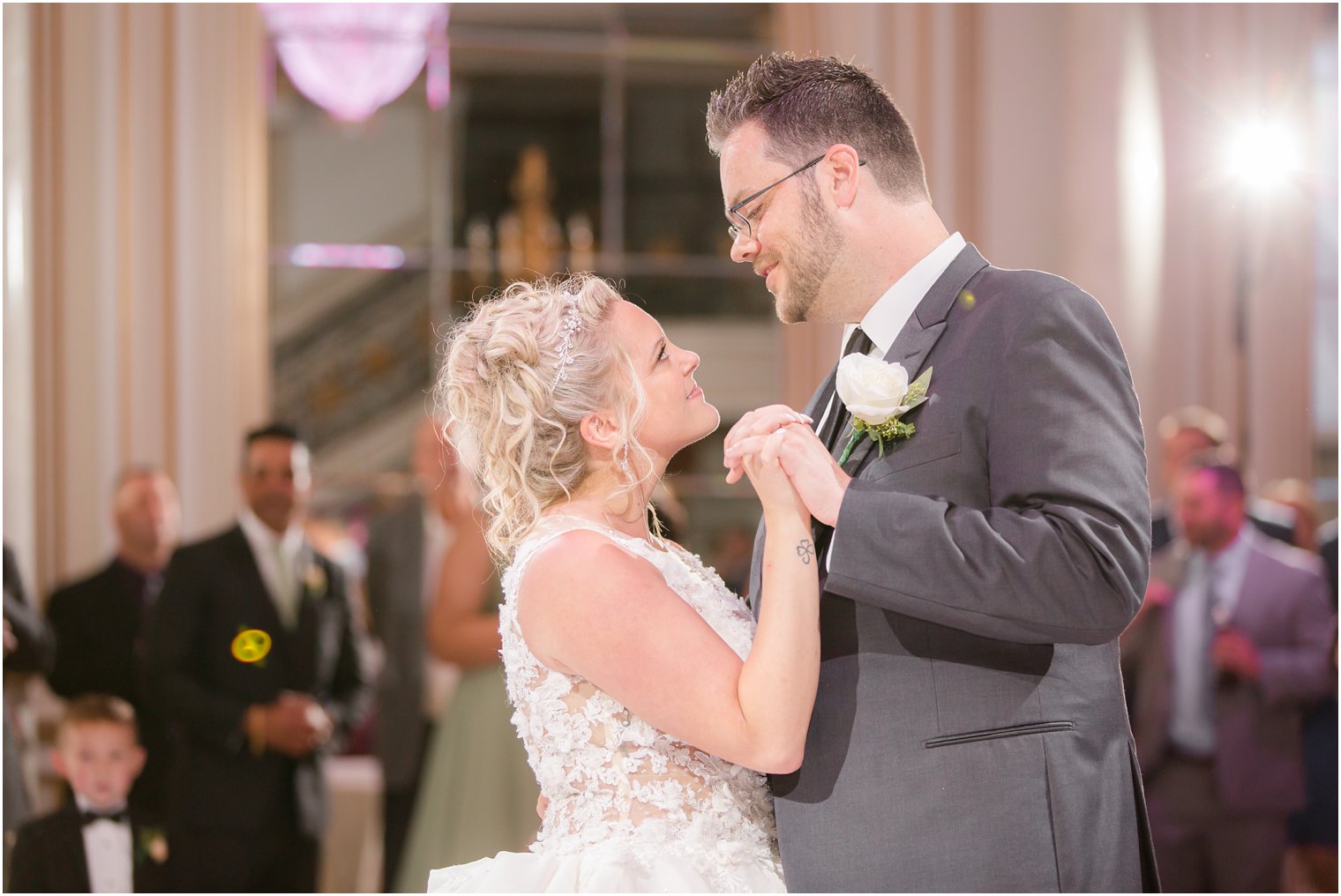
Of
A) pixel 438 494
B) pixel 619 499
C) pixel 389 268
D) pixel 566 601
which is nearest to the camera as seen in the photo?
pixel 566 601

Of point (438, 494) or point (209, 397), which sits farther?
point (209, 397)

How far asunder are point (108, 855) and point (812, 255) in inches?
111

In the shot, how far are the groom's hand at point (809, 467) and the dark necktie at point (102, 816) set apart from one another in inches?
109

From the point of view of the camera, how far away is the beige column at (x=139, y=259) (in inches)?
209

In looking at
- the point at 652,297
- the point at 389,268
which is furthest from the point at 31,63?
the point at 652,297

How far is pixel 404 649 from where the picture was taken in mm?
4801

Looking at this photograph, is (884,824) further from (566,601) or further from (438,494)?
(438,494)

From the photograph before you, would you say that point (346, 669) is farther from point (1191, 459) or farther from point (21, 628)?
point (1191, 459)

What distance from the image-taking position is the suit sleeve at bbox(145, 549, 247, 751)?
4.02 metres

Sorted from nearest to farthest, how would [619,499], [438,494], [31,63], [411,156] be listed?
1. [619,499]
2. [438,494]
3. [31,63]
4. [411,156]

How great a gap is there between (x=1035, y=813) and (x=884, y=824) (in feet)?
0.65

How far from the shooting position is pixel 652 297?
Result: 314 inches

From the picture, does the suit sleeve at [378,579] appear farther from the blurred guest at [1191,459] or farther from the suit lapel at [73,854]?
the blurred guest at [1191,459]

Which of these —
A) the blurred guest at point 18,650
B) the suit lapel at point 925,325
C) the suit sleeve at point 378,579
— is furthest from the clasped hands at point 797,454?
the suit sleeve at point 378,579
